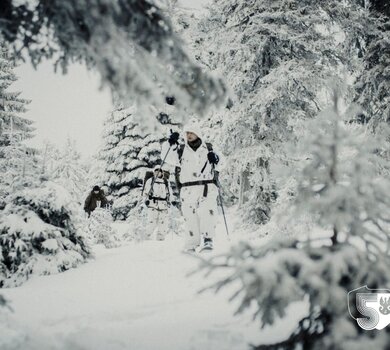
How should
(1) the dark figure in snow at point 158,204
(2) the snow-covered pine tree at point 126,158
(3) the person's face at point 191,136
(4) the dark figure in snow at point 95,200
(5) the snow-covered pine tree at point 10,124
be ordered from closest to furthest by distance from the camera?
(3) the person's face at point 191,136, (1) the dark figure in snow at point 158,204, (4) the dark figure in snow at point 95,200, (5) the snow-covered pine tree at point 10,124, (2) the snow-covered pine tree at point 126,158

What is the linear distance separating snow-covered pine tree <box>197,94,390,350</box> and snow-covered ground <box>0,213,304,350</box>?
0.50m

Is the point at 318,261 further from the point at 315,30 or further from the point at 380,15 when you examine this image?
the point at 380,15

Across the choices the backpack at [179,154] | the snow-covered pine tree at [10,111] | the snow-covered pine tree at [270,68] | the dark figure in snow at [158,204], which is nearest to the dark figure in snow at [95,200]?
the dark figure in snow at [158,204]

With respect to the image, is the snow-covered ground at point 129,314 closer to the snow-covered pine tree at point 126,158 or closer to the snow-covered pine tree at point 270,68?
the snow-covered pine tree at point 270,68

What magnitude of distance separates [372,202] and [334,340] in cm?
75

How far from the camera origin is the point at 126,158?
887 inches

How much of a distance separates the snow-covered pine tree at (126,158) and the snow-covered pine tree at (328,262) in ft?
63.6

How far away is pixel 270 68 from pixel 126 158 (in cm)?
1282

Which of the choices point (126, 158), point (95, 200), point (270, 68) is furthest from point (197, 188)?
point (126, 158)

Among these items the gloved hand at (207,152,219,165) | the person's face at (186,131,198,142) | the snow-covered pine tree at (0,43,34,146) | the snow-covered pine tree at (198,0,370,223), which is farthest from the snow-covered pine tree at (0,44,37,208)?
the gloved hand at (207,152,219,165)

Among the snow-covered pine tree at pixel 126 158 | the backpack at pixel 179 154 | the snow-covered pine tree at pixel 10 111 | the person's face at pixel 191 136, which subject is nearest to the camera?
the person's face at pixel 191 136

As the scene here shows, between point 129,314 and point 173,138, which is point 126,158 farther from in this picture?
point 129,314

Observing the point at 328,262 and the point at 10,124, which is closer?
the point at 328,262

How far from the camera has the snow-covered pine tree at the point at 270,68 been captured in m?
10.8
